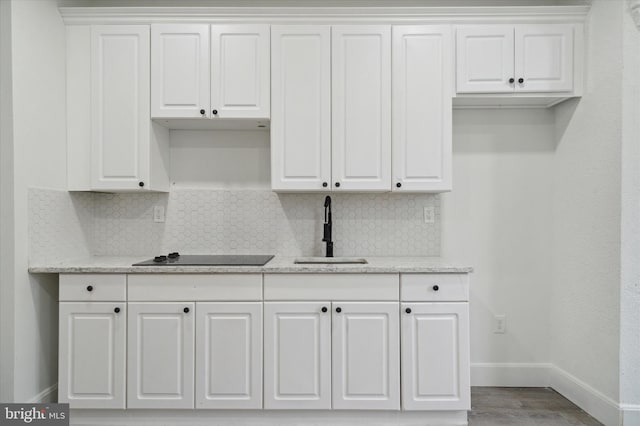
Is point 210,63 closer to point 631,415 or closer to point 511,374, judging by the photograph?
point 511,374

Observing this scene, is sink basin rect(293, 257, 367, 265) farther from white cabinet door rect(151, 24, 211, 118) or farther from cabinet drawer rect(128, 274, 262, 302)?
white cabinet door rect(151, 24, 211, 118)

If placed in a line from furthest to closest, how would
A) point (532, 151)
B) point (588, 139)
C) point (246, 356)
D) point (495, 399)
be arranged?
1. point (532, 151)
2. point (495, 399)
3. point (588, 139)
4. point (246, 356)

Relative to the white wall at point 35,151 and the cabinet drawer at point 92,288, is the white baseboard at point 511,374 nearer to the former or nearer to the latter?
the cabinet drawer at point 92,288

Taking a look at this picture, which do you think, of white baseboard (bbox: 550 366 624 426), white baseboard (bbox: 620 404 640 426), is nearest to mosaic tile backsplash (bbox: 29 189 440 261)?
white baseboard (bbox: 550 366 624 426)

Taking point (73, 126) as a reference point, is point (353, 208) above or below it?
below

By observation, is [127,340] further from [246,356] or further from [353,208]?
[353,208]

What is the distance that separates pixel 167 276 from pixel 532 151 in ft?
8.63

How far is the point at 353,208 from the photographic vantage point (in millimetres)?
2834

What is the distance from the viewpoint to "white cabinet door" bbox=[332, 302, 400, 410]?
2205 millimetres

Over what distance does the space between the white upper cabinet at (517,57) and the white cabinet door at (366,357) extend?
156cm

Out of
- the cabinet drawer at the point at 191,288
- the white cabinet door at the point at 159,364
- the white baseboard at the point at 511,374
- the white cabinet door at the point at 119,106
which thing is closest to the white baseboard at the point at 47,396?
the white cabinet door at the point at 159,364

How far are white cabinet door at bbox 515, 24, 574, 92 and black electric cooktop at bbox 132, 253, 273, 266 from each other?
2032 mm

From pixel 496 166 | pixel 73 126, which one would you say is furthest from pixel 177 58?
pixel 496 166

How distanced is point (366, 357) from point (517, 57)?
211cm
